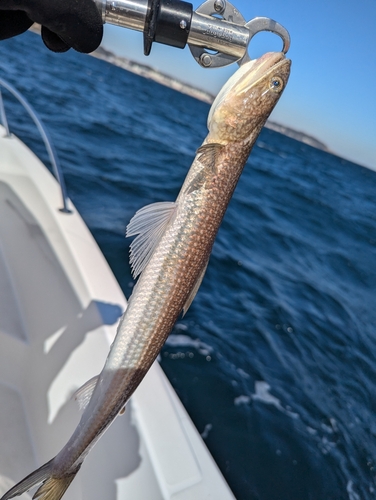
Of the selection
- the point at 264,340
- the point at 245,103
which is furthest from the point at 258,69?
the point at 264,340

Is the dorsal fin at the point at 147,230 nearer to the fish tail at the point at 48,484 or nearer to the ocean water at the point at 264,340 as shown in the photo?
the fish tail at the point at 48,484

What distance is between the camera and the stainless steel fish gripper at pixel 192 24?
138cm

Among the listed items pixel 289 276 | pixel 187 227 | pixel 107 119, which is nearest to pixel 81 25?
pixel 187 227

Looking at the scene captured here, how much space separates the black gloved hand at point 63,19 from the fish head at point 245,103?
2.49 feet

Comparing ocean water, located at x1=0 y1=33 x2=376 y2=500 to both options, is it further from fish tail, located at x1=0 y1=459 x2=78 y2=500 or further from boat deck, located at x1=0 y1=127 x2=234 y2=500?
fish tail, located at x1=0 y1=459 x2=78 y2=500

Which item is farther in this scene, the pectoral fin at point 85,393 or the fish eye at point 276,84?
the fish eye at point 276,84

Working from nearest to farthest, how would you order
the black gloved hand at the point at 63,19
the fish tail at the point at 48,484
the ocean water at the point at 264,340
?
the black gloved hand at the point at 63,19 → the fish tail at the point at 48,484 → the ocean water at the point at 264,340

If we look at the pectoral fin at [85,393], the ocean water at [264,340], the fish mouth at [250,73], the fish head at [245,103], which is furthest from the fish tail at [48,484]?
the ocean water at [264,340]

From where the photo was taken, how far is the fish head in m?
1.94

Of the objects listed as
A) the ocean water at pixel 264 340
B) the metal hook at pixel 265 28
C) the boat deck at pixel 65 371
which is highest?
the metal hook at pixel 265 28

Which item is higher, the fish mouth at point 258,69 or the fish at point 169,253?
the fish mouth at point 258,69

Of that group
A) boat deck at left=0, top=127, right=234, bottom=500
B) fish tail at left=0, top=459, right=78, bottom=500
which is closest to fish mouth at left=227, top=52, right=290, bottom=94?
boat deck at left=0, top=127, right=234, bottom=500

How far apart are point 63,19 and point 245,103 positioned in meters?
1.02

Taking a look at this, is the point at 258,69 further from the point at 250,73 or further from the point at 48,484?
the point at 48,484
